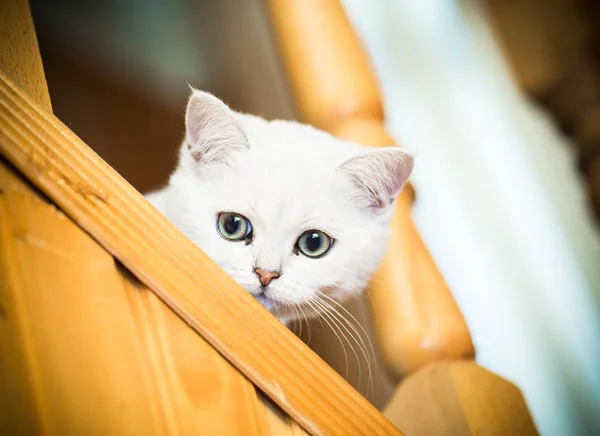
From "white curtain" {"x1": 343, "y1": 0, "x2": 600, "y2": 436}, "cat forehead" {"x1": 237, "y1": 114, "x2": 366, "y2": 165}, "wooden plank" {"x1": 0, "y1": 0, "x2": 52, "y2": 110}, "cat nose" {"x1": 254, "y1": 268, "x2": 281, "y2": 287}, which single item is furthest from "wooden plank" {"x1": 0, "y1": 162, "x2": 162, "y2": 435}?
"white curtain" {"x1": 343, "y1": 0, "x2": 600, "y2": 436}

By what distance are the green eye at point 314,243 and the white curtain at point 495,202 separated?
0.30m

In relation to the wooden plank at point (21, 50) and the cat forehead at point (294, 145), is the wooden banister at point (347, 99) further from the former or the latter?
the wooden plank at point (21, 50)

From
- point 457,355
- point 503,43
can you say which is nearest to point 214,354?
point 457,355

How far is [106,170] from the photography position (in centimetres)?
37

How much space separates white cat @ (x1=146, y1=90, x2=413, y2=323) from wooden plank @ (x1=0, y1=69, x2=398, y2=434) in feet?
0.51

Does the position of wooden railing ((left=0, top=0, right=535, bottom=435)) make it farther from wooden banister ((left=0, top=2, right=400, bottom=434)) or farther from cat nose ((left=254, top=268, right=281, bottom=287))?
cat nose ((left=254, top=268, right=281, bottom=287))

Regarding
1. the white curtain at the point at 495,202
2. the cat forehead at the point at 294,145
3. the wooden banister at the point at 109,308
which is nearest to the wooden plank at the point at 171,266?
the wooden banister at the point at 109,308

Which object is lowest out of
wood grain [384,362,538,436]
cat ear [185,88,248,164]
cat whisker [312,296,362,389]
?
wood grain [384,362,538,436]

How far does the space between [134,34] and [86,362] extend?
513mm

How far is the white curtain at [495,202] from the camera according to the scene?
86cm

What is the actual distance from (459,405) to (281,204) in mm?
368

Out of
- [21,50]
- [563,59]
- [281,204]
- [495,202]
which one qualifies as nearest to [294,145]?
[281,204]

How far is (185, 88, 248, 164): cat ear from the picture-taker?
572 mm

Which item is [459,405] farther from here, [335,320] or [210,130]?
[210,130]
